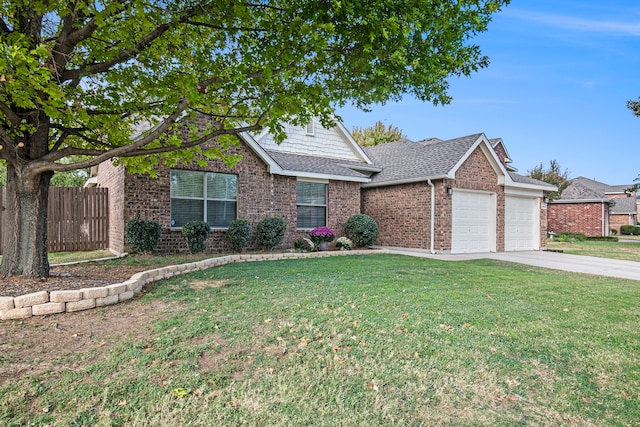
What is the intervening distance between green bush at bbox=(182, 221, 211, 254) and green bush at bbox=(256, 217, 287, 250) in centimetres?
180

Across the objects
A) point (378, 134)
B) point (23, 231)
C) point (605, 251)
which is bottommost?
point (605, 251)

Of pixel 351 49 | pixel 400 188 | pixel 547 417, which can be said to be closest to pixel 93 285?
pixel 351 49

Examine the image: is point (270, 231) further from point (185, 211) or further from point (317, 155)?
point (317, 155)

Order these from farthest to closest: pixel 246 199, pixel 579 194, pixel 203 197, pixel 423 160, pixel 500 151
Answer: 1. pixel 579 194
2. pixel 500 151
3. pixel 423 160
4. pixel 246 199
5. pixel 203 197

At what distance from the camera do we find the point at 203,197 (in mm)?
11969

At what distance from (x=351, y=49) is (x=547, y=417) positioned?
568cm

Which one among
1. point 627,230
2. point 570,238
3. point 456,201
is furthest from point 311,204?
point 627,230

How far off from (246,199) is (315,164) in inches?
149

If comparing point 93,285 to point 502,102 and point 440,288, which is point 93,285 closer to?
point 440,288

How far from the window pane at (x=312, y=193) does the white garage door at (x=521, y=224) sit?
766 centimetres

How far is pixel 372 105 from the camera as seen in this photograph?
299 inches

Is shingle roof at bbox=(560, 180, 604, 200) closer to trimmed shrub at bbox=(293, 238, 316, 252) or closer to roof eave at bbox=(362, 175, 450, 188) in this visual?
roof eave at bbox=(362, 175, 450, 188)

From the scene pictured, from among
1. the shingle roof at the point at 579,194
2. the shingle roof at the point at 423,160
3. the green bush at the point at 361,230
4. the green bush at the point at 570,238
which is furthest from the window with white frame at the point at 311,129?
the shingle roof at the point at 579,194

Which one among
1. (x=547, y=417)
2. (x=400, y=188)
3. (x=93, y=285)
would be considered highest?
(x=400, y=188)
